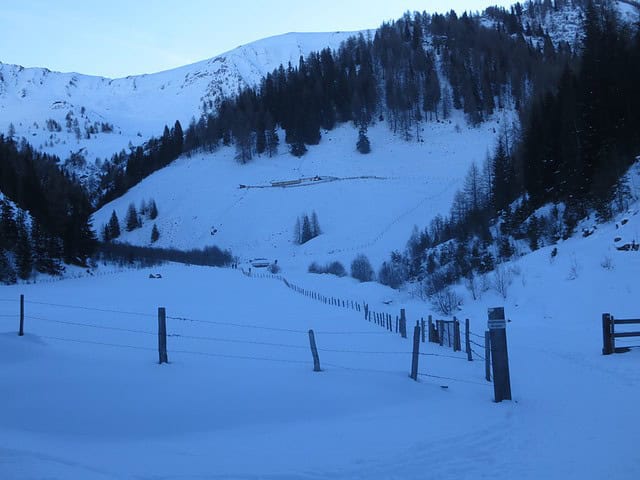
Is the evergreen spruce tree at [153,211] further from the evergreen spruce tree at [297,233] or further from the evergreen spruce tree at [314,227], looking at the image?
the evergreen spruce tree at [314,227]

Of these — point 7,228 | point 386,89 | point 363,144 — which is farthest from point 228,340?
point 386,89

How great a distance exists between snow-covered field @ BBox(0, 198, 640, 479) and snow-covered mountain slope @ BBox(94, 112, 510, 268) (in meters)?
57.1

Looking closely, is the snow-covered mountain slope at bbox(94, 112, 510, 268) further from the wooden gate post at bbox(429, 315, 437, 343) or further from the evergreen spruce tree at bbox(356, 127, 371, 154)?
the wooden gate post at bbox(429, 315, 437, 343)

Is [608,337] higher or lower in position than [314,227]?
lower

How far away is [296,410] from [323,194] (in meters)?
95.9

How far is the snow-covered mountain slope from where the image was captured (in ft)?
286

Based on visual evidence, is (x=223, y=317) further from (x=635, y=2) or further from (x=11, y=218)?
(x=635, y=2)

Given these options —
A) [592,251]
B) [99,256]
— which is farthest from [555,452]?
[99,256]

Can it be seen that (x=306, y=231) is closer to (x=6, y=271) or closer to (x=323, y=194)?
(x=323, y=194)

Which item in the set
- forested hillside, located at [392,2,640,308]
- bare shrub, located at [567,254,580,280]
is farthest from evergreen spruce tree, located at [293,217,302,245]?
bare shrub, located at [567,254,580,280]

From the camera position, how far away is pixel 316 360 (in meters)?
11.3

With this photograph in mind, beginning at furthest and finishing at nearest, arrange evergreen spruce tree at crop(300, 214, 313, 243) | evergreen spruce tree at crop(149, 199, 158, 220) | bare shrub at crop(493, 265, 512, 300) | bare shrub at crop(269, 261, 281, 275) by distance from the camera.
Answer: evergreen spruce tree at crop(149, 199, 158, 220) → evergreen spruce tree at crop(300, 214, 313, 243) → bare shrub at crop(269, 261, 281, 275) → bare shrub at crop(493, 265, 512, 300)

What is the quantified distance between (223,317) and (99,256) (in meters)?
62.4

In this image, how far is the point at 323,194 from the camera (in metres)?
104
